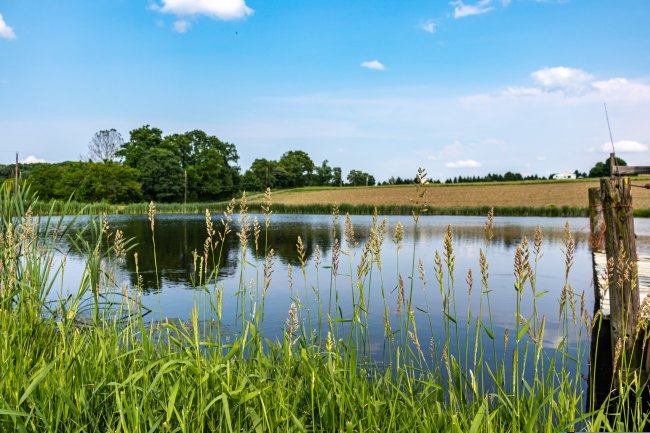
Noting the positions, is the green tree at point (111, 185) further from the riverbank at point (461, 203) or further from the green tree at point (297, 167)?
the green tree at point (297, 167)

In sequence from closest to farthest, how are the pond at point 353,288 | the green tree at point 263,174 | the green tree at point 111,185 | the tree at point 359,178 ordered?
the pond at point 353,288 → the green tree at point 111,185 → the green tree at point 263,174 → the tree at point 359,178

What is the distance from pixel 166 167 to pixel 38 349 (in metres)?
74.4

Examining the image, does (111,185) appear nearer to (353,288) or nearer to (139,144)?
(139,144)

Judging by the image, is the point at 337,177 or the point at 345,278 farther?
the point at 337,177

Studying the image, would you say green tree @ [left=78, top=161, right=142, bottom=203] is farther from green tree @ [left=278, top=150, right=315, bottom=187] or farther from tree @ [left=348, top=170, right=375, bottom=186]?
tree @ [left=348, top=170, right=375, bottom=186]

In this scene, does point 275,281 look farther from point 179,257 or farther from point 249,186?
point 249,186

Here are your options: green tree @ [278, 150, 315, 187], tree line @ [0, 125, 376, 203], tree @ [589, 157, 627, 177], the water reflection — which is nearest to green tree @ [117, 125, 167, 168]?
tree line @ [0, 125, 376, 203]

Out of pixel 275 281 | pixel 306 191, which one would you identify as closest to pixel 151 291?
pixel 275 281

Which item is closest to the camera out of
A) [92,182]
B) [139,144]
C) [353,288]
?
[353,288]

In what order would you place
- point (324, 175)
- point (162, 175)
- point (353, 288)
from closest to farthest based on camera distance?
point (353, 288) < point (162, 175) < point (324, 175)

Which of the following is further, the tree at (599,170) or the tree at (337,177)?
the tree at (337,177)

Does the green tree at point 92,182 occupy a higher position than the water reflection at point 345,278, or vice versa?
the green tree at point 92,182

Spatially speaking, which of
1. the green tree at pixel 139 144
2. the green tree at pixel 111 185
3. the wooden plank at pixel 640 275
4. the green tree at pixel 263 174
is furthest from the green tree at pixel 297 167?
the wooden plank at pixel 640 275

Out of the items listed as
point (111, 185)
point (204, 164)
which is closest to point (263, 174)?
point (204, 164)
